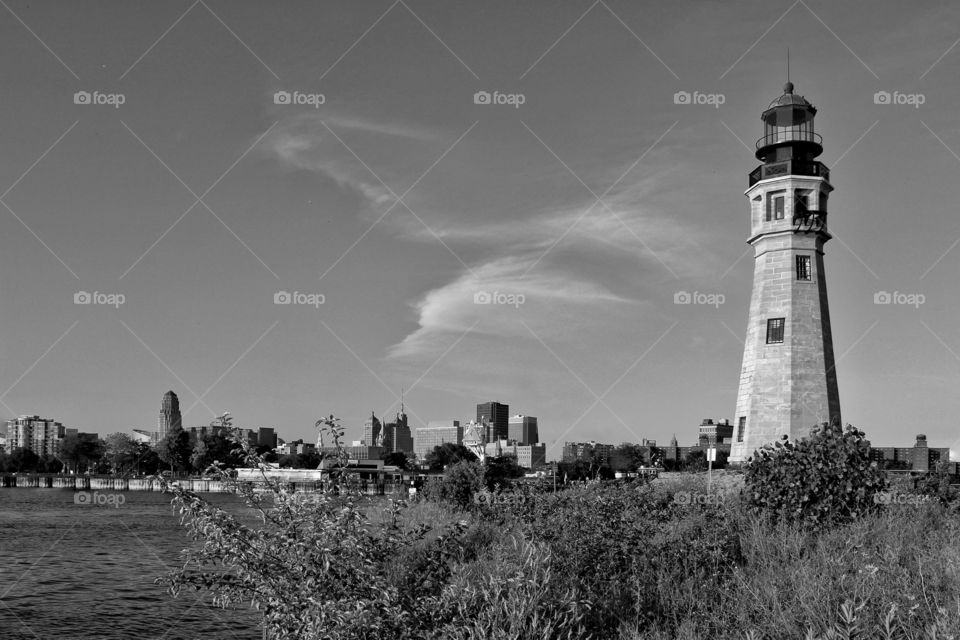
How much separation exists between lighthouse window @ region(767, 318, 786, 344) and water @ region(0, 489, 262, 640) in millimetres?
23478

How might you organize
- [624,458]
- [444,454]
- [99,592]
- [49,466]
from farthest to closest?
1. [49,466]
2. [444,454]
3. [624,458]
4. [99,592]

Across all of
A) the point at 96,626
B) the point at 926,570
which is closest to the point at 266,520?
the point at 926,570

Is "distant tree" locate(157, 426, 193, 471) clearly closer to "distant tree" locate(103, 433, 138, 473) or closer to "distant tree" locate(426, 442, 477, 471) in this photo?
"distant tree" locate(103, 433, 138, 473)

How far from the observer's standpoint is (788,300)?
33.7m

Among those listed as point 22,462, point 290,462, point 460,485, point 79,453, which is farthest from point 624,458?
point 22,462

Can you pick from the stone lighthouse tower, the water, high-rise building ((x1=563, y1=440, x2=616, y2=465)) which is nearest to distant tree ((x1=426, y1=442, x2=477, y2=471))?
high-rise building ((x1=563, y1=440, x2=616, y2=465))

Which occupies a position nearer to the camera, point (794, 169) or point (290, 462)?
point (794, 169)

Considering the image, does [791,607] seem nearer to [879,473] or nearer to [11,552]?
[879,473]

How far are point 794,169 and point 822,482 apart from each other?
2225cm

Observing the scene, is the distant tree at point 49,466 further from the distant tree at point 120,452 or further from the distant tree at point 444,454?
the distant tree at point 444,454

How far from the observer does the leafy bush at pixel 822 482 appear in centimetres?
1623

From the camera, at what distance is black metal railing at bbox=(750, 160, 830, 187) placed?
35.1m

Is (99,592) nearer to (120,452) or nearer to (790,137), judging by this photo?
(790,137)

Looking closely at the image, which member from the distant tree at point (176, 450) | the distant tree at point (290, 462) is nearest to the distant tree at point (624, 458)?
the distant tree at point (290, 462)
